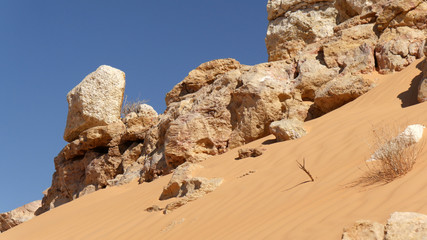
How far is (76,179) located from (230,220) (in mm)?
8079

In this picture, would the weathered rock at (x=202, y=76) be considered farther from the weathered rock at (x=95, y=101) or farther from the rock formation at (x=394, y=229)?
the rock formation at (x=394, y=229)

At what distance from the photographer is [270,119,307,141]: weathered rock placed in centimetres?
711

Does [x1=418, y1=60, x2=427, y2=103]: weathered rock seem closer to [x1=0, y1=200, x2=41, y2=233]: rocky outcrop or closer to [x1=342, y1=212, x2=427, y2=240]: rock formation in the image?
[x1=342, y1=212, x2=427, y2=240]: rock formation

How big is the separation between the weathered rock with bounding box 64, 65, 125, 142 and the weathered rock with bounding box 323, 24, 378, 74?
18.4 feet

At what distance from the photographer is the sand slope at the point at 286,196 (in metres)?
3.82

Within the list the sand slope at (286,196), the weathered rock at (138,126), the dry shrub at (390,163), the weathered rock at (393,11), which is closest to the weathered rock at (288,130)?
the sand slope at (286,196)

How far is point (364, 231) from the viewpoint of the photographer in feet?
10.0

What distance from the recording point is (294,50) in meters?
12.3

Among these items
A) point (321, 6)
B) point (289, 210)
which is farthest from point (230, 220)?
point (321, 6)

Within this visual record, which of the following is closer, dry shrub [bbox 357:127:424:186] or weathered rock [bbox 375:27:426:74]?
dry shrub [bbox 357:127:424:186]

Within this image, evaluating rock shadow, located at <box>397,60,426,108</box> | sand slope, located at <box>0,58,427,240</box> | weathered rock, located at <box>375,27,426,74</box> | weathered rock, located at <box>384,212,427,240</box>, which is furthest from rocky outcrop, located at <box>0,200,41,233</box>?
weathered rock, located at <box>384,212,427,240</box>

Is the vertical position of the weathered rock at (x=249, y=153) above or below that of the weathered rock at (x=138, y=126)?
below

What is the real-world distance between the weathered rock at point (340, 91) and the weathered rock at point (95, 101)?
19.3ft

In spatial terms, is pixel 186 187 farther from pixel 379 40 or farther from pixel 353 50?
pixel 379 40
